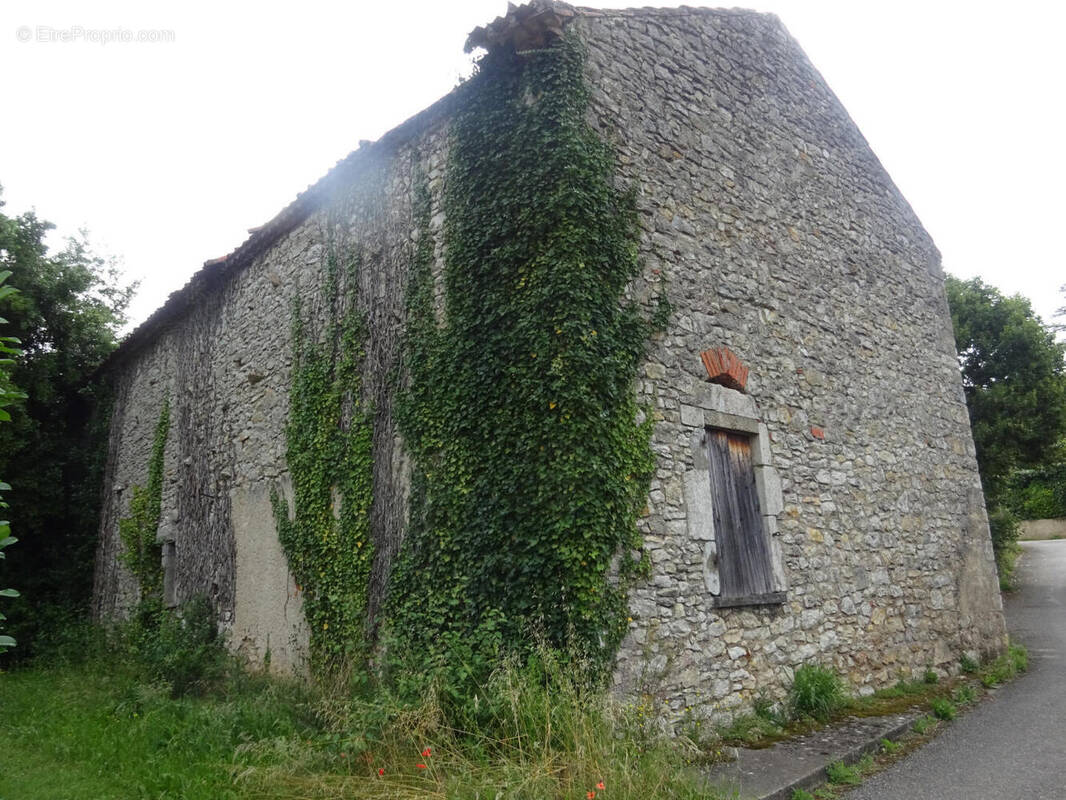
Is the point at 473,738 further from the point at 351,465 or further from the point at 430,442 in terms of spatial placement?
the point at 351,465

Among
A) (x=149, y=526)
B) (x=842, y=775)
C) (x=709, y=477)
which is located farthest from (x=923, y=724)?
A: (x=149, y=526)

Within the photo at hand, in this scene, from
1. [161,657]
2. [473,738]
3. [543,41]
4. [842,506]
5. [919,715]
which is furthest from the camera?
[161,657]

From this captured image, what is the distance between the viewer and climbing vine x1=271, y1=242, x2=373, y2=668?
6812 millimetres

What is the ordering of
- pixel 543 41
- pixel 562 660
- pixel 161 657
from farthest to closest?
pixel 161 657
pixel 543 41
pixel 562 660

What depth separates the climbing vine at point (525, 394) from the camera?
5.25 metres

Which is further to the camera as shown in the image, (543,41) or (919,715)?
(919,715)

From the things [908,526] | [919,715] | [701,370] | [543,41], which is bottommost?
[919,715]

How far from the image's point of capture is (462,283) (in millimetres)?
6270

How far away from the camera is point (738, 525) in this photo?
21.5 ft

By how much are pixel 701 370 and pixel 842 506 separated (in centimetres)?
241

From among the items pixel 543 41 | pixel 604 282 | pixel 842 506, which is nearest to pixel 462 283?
pixel 604 282

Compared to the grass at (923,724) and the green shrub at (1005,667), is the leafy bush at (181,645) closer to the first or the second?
the grass at (923,724)

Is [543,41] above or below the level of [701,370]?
above

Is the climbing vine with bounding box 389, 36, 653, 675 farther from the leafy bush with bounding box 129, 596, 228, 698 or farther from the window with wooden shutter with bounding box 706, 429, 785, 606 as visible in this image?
the leafy bush with bounding box 129, 596, 228, 698
